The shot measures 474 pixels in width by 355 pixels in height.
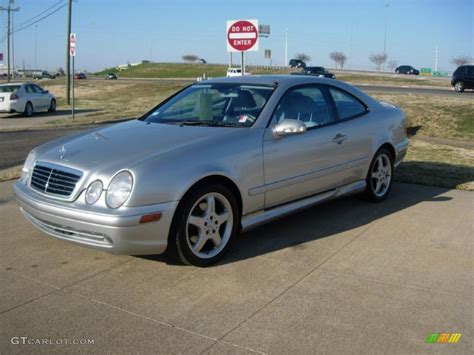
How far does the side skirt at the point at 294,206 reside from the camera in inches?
183

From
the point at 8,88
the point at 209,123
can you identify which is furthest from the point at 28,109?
the point at 209,123

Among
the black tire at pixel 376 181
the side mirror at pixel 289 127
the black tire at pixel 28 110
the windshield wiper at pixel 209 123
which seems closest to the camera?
the side mirror at pixel 289 127

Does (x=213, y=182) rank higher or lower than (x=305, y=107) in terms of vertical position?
lower

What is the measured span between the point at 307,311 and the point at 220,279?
807mm

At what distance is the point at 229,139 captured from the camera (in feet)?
14.7

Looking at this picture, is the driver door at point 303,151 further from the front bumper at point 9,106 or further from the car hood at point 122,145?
the front bumper at point 9,106

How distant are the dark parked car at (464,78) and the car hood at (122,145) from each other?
30.7 m

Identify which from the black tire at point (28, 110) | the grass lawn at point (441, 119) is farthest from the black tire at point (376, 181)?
the black tire at point (28, 110)

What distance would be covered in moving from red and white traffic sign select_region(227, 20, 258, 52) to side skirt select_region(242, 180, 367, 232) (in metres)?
6.86

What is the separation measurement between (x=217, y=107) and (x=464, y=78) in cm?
3034

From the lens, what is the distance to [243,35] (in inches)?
477

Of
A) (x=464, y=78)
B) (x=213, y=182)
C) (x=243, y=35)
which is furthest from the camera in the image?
(x=464, y=78)

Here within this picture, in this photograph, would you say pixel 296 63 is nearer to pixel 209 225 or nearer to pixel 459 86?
pixel 459 86

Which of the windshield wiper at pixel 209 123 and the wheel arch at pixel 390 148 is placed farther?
the wheel arch at pixel 390 148
